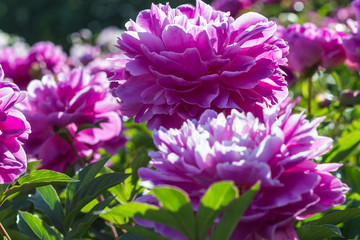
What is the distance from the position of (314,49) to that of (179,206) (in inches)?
34.4

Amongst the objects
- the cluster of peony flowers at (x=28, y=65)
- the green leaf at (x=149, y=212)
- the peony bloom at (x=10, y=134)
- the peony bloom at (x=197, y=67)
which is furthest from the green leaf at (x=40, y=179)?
the cluster of peony flowers at (x=28, y=65)

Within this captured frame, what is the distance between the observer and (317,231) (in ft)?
2.12

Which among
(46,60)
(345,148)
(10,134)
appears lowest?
(46,60)

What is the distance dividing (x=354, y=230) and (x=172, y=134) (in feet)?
1.38

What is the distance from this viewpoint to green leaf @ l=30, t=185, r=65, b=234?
0.84m

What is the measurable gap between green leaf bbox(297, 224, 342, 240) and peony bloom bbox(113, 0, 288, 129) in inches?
7.3

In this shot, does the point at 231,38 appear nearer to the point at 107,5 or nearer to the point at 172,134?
the point at 172,134

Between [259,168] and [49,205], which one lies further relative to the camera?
[49,205]

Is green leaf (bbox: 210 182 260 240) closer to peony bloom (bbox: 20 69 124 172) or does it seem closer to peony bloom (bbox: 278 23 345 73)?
peony bloom (bbox: 20 69 124 172)

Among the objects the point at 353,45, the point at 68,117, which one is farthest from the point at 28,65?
the point at 353,45

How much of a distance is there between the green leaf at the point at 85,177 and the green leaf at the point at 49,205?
0.02 m

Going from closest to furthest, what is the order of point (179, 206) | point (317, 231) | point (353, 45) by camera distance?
point (179, 206)
point (317, 231)
point (353, 45)

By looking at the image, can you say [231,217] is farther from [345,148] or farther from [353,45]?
[353,45]

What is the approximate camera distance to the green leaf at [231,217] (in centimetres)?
48
